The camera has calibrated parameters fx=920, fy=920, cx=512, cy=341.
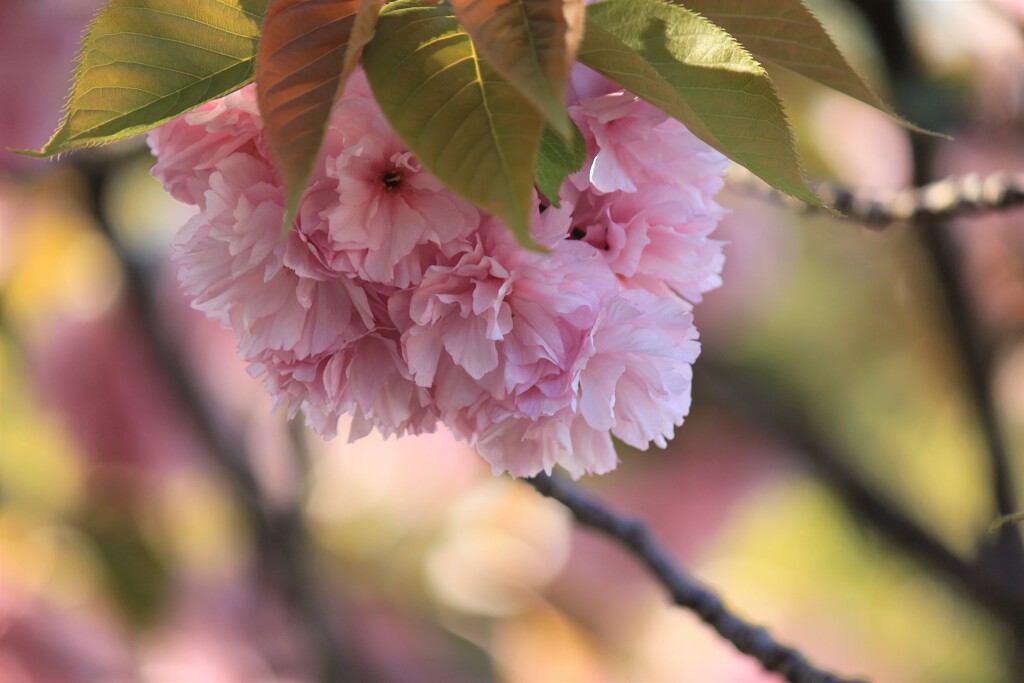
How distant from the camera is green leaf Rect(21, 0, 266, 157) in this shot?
0.32 m

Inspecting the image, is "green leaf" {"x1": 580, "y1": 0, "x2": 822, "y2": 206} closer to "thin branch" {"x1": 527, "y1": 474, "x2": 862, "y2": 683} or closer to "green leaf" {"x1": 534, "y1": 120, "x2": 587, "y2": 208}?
"green leaf" {"x1": 534, "y1": 120, "x2": 587, "y2": 208}

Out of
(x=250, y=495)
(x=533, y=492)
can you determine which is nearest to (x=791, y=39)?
(x=533, y=492)

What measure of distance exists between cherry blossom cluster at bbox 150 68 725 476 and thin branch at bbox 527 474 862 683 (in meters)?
0.21

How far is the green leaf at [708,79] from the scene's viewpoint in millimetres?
304

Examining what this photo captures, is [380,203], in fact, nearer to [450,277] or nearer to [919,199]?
[450,277]

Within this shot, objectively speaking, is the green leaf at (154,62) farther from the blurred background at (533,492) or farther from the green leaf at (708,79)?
the blurred background at (533,492)

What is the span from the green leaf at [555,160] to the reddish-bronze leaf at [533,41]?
6 centimetres

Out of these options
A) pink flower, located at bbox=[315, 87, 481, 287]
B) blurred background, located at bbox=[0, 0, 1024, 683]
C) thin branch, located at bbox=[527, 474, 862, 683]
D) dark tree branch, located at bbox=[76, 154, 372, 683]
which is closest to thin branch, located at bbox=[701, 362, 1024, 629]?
blurred background, located at bbox=[0, 0, 1024, 683]

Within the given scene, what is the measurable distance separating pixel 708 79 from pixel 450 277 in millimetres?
118

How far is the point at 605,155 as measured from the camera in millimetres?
353

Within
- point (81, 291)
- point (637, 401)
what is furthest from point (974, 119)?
point (81, 291)

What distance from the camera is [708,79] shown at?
32 centimetres

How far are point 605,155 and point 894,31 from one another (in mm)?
892

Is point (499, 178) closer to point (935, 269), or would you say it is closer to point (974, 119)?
point (935, 269)
